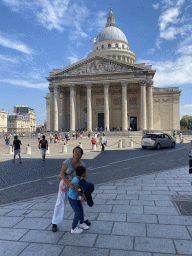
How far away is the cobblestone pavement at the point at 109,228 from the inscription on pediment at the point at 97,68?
139 feet

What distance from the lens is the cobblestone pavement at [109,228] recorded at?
328 cm

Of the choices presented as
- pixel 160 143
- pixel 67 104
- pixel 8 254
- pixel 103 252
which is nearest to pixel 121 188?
pixel 103 252

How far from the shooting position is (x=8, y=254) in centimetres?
319

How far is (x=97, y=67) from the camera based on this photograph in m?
46.5

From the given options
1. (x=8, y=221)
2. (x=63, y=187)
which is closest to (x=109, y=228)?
(x=63, y=187)

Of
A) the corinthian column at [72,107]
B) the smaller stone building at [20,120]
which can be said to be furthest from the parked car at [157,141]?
the smaller stone building at [20,120]

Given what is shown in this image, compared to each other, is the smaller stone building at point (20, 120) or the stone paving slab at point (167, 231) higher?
the smaller stone building at point (20, 120)

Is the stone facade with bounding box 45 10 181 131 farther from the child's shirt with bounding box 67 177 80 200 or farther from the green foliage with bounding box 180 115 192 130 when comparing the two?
the green foliage with bounding box 180 115 192 130

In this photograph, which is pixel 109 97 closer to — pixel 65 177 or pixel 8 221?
pixel 8 221

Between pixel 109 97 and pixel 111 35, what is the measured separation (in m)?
29.3

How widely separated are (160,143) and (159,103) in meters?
37.3

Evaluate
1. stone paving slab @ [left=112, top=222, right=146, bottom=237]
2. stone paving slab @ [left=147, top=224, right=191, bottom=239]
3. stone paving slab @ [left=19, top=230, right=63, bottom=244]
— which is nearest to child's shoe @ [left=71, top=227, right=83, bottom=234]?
stone paving slab @ [left=19, top=230, right=63, bottom=244]

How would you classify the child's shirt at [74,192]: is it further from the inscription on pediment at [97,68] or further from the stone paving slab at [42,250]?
the inscription on pediment at [97,68]

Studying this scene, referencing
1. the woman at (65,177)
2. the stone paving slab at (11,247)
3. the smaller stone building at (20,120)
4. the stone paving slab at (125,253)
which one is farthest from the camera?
the smaller stone building at (20,120)
